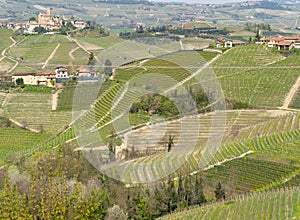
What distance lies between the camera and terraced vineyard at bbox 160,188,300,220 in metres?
11.1

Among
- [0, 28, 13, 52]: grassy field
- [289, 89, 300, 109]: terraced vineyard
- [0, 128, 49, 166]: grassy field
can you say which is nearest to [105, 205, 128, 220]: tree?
[0, 128, 49, 166]: grassy field

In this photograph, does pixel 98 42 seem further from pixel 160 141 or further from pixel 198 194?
pixel 198 194

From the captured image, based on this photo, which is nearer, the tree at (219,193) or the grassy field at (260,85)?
the tree at (219,193)

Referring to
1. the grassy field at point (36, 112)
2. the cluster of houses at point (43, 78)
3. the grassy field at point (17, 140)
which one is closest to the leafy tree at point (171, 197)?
the grassy field at point (17, 140)

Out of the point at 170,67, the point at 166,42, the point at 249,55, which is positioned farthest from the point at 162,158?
the point at 166,42

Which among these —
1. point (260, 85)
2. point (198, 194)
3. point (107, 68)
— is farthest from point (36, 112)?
point (198, 194)

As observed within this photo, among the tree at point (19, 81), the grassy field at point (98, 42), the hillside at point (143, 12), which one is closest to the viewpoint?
the tree at point (19, 81)

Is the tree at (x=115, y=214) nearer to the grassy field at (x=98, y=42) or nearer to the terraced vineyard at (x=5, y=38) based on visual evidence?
the grassy field at (x=98, y=42)

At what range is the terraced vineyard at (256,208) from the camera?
11109 mm

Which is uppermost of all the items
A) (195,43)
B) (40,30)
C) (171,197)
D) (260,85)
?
(171,197)

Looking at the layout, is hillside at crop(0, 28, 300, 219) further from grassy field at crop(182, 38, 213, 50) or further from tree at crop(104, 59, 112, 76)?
grassy field at crop(182, 38, 213, 50)

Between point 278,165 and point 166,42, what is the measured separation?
25066mm

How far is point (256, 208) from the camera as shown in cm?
1162

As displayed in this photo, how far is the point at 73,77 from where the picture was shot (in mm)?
28422
